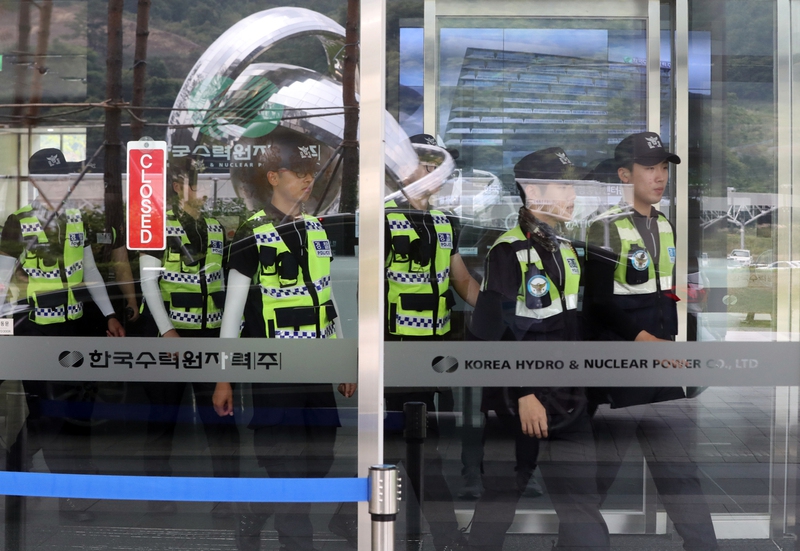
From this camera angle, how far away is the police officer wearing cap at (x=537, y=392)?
3.13 m

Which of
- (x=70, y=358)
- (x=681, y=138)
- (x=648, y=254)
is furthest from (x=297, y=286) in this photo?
(x=681, y=138)

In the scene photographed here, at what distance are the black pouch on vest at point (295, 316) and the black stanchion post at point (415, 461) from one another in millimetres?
506

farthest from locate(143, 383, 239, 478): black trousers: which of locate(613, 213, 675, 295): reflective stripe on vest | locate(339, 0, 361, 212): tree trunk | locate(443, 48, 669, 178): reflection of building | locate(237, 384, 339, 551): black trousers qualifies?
locate(613, 213, 675, 295): reflective stripe on vest

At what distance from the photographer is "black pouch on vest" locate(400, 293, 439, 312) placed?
319 centimetres

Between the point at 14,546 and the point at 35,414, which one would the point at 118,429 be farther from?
the point at 14,546

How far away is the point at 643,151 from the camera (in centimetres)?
313

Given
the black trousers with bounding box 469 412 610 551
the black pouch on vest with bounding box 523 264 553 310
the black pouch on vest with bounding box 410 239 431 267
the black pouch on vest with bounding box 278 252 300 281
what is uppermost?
the black pouch on vest with bounding box 410 239 431 267

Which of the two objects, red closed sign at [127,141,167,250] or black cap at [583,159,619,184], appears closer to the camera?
red closed sign at [127,141,167,250]

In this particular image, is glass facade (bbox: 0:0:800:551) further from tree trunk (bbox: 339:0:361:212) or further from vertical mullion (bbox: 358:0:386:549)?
vertical mullion (bbox: 358:0:386:549)

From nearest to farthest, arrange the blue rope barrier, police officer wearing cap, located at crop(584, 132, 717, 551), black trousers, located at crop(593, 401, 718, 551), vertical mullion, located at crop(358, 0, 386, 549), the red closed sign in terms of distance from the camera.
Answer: the blue rope barrier
vertical mullion, located at crop(358, 0, 386, 549)
the red closed sign
police officer wearing cap, located at crop(584, 132, 717, 551)
black trousers, located at crop(593, 401, 718, 551)

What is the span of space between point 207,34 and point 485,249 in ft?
4.39

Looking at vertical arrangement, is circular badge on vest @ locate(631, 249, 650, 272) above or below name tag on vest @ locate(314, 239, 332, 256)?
below

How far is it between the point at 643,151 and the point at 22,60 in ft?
7.93

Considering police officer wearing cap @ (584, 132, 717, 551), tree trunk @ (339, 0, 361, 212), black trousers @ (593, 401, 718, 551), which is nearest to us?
tree trunk @ (339, 0, 361, 212)
